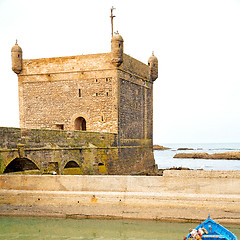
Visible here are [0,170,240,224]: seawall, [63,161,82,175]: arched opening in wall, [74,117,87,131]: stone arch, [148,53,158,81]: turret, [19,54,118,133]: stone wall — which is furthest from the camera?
[148,53,158,81]: turret

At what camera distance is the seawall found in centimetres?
1161

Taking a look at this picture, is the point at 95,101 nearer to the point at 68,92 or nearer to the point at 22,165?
the point at 68,92

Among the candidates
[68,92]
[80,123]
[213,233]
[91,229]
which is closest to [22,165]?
[91,229]

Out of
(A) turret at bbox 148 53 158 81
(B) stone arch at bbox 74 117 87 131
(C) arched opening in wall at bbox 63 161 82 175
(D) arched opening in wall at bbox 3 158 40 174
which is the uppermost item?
(A) turret at bbox 148 53 158 81

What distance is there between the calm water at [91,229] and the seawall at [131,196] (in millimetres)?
238

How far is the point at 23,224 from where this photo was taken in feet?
39.9

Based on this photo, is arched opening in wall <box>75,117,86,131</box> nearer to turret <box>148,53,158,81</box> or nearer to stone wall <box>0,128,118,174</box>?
stone wall <box>0,128,118,174</box>

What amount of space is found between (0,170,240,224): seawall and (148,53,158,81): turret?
16.9 metres

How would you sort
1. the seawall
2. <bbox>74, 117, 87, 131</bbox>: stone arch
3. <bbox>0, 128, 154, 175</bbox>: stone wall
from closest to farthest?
the seawall, <bbox>0, 128, 154, 175</bbox>: stone wall, <bbox>74, 117, 87, 131</bbox>: stone arch

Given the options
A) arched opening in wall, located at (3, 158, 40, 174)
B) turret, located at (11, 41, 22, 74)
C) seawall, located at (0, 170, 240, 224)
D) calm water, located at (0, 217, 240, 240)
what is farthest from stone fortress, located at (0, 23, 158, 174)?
calm water, located at (0, 217, 240, 240)

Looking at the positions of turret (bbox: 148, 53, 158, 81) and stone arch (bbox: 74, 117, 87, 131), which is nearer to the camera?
stone arch (bbox: 74, 117, 87, 131)

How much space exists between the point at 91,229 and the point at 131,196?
1634 millimetres

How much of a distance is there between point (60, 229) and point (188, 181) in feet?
14.2

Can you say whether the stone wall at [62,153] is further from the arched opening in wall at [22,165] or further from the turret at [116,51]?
the turret at [116,51]
